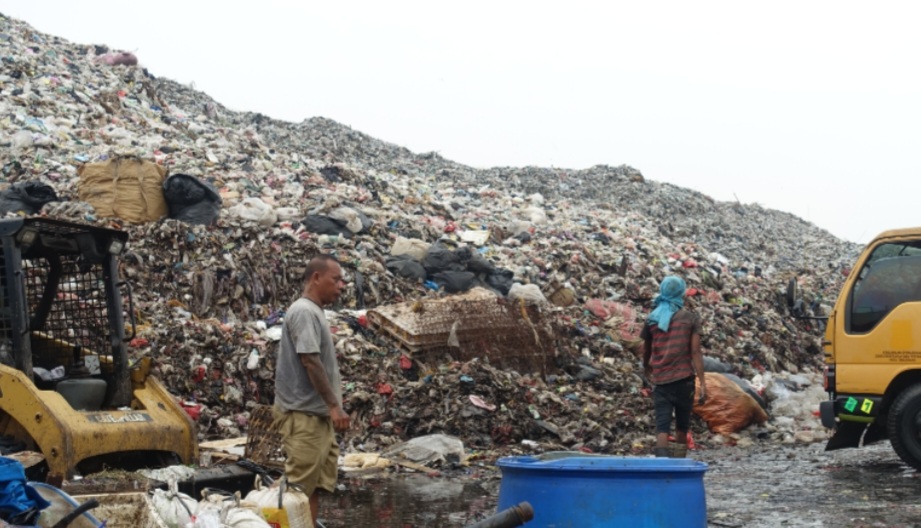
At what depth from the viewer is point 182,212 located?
15023mm

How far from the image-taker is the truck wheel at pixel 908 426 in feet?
29.2

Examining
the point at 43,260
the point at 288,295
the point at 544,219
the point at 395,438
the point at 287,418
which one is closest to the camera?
the point at 287,418

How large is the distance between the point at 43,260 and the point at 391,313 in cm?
512

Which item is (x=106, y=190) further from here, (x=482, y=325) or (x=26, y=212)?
(x=482, y=325)

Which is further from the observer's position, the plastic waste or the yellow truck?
the plastic waste

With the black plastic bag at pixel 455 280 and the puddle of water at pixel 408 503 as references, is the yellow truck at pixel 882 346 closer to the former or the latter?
the puddle of water at pixel 408 503

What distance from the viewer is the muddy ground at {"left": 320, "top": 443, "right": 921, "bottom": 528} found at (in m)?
7.05

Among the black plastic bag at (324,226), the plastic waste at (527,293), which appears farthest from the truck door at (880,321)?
the black plastic bag at (324,226)

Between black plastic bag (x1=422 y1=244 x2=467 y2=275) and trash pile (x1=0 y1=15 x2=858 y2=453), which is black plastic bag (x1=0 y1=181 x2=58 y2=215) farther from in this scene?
black plastic bag (x1=422 y1=244 x2=467 y2=275)

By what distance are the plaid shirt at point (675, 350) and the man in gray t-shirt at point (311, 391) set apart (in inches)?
132

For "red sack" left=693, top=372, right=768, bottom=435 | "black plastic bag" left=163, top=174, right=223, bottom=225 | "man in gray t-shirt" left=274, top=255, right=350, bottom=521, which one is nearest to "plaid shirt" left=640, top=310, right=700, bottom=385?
"man in gray t-shirt" left=274, top=255, right=350, bottom=521

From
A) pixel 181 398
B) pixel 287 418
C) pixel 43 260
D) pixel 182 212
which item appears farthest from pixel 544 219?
pixel 287 418

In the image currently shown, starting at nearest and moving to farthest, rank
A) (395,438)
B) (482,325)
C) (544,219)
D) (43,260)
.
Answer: (43,260), (395,438), (482,325), (544,219)

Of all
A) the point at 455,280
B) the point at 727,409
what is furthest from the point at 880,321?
the point at 455,280
